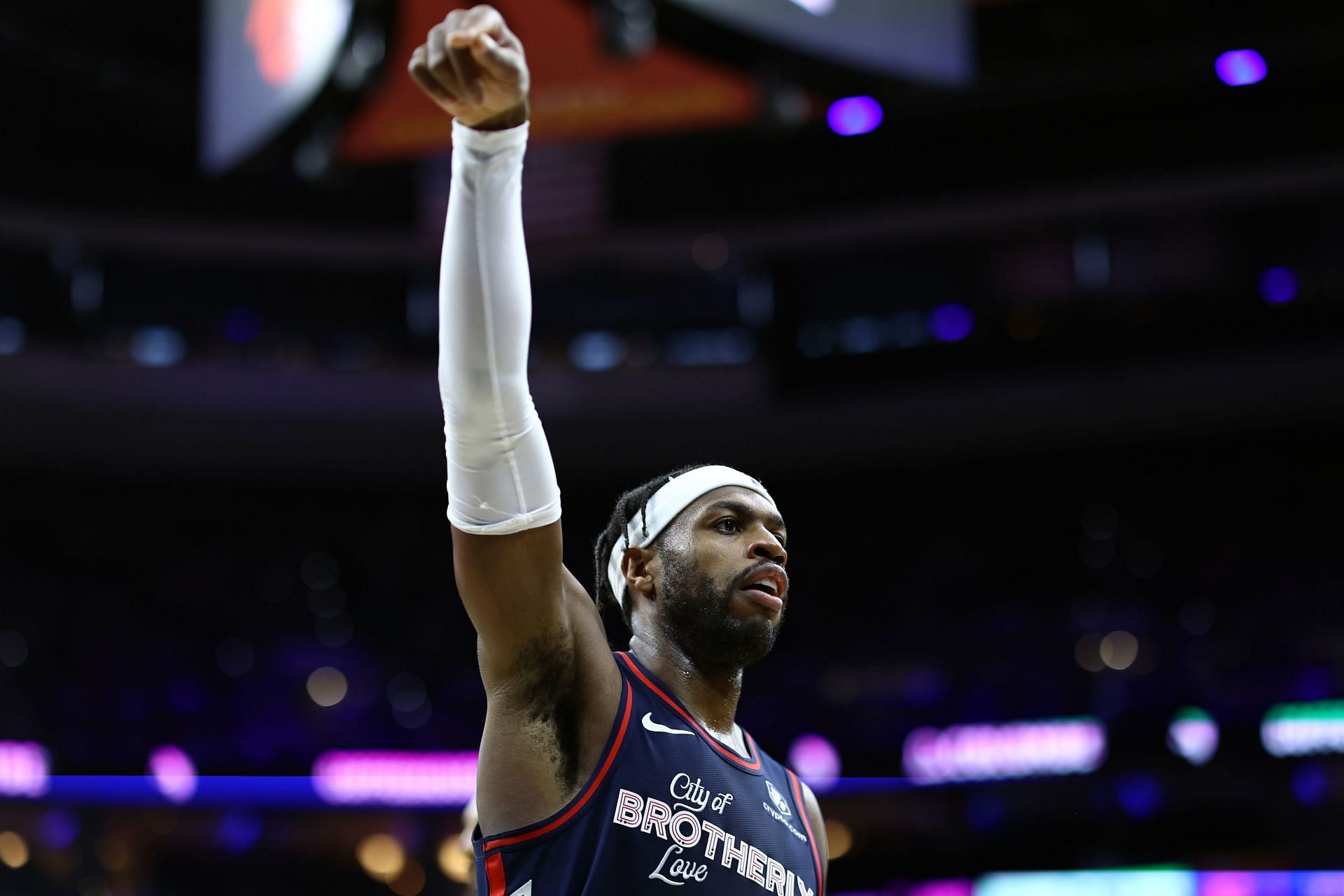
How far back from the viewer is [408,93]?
7879 mm

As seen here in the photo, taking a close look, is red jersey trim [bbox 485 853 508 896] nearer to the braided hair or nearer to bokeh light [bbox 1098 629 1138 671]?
the braided hair

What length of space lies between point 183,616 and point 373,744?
3010 millimetres

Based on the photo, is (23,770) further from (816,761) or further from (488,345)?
(488,345)

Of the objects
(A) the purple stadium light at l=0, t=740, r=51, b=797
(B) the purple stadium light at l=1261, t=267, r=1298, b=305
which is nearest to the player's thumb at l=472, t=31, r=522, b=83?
(A) the purple stadium light at l=0, t=740, r=51, b=797

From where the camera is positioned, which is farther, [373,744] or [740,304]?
[740,304]

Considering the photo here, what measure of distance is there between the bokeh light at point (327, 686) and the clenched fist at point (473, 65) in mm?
13816

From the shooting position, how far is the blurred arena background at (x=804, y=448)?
43.1 ft

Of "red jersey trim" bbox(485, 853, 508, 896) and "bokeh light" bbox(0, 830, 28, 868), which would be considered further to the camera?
"bokeh light" bbox(0, 830, 28, 868)

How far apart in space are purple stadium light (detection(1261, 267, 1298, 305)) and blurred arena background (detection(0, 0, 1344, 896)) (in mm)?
48

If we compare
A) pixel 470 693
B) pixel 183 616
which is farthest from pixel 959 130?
pixel 183 616

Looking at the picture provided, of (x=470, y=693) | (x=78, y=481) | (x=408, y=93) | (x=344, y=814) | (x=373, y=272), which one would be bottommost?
(x=344, y=814)

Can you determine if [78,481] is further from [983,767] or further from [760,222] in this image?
[983,767]

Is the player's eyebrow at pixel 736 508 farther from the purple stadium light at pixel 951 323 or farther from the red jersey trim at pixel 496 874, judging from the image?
the purple stadium light at pixel 951 323

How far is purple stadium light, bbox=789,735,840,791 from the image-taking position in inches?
545
